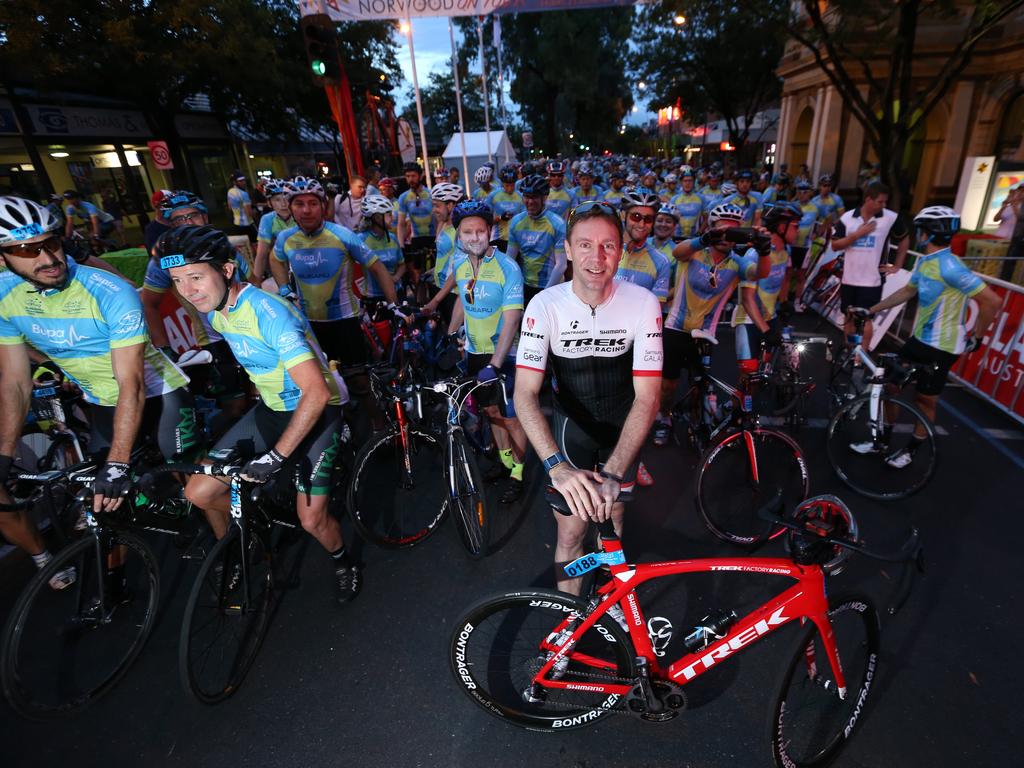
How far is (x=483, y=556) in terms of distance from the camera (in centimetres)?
416

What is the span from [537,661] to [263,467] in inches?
70.7

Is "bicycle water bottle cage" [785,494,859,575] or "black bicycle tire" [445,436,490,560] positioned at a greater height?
"bicycle water bottle cage" [785,494,859,575]

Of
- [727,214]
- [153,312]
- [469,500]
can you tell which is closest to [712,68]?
[727,214]

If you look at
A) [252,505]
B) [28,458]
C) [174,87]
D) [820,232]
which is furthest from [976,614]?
[174,87]

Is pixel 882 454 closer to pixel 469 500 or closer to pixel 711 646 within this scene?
pixel 711 646

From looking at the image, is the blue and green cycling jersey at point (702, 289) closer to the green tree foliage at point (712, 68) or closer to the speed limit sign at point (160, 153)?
the speed limit sign at point (160, 153)

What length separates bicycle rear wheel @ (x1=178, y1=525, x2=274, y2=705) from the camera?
3.07 m

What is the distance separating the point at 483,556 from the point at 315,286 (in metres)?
3.35

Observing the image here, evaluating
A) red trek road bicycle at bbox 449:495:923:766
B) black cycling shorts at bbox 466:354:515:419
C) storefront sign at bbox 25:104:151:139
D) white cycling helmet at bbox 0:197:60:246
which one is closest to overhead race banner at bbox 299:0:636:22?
black cycling shorts at bbox 466:354:515:419

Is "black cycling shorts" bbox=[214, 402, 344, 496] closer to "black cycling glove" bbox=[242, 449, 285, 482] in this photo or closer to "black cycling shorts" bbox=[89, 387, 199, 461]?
"black cycling glove" bbox=[242, 449, 285, 482]

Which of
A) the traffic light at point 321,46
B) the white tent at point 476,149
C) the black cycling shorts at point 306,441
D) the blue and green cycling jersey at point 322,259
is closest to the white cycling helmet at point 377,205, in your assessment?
the blue and green cycling jersey at point 322,259

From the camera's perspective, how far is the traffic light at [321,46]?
332 inches

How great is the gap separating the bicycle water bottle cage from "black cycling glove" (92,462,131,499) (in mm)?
3346

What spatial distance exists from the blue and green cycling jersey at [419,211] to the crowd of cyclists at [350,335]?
513 centimetres
